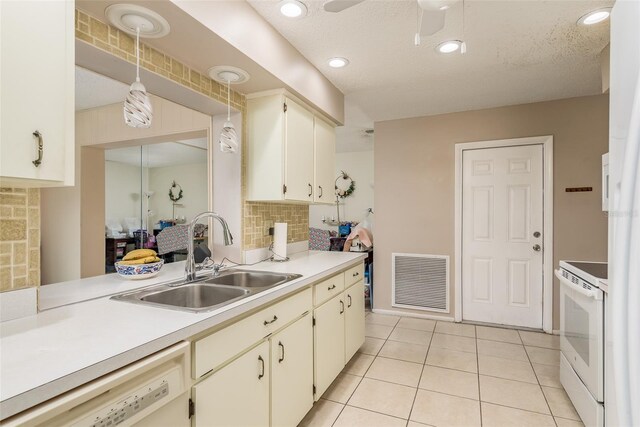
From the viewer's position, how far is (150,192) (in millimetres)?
2641

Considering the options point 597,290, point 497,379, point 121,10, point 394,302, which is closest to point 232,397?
point 121,10

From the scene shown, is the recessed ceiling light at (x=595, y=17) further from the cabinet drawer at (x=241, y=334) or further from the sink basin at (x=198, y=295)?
the sink basin at (x=198, y=295)

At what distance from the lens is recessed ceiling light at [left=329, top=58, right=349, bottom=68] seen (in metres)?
2.47

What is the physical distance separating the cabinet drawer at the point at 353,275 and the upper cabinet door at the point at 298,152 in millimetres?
690

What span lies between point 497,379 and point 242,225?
2.30 metres

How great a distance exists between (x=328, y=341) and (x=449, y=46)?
2228 mm

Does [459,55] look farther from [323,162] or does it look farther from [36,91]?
[36,91]

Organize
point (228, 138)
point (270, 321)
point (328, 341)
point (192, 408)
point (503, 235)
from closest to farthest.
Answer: point (192, 408), point (270, 321), point (228, 138), point (328, 341), point (503, 235)

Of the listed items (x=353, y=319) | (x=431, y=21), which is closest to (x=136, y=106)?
(x=431, y=21)

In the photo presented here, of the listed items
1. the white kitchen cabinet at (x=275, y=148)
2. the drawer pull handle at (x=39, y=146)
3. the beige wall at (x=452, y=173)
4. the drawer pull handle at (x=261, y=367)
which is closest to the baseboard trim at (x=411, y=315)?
the beige wall at (x=452, y=173)

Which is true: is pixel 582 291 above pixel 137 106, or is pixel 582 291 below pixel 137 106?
below

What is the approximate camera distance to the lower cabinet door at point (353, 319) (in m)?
2.55

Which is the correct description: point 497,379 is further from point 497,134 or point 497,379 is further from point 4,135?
point 4,135

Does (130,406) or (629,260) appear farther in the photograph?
(130,406)
